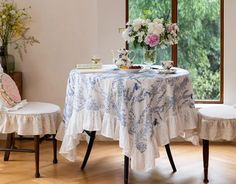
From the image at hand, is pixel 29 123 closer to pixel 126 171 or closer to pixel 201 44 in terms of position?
pixel 126 171

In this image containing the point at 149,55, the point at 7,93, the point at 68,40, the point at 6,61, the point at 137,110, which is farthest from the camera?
the point at 68,40

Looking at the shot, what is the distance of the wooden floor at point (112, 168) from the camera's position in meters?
3.64

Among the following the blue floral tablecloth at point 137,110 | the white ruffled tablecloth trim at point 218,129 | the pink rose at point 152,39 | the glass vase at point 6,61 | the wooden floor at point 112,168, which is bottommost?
the wooden floor at point 112,168

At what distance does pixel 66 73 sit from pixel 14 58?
55 centimetres

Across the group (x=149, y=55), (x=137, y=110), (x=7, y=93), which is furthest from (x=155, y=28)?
(x=7, y=93)

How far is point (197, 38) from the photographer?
478 cm

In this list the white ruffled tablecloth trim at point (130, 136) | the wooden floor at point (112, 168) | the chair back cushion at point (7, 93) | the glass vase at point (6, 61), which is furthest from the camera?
the glass vase at point (6, 61)

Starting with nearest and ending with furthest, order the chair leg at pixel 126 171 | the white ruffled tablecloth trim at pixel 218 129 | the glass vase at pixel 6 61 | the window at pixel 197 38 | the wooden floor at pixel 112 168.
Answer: the chair leg at pixel 126 171
the white ruffled tablecloth trim at pixel 218 129
the wooden floor at pixel 112 168
the glass vase at pixel 6 61
the window at pixel 197 38

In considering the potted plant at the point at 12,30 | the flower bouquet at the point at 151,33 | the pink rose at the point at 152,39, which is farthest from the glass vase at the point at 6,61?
the pink rose at the point at 152,39

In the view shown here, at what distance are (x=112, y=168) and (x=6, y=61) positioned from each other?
153cm

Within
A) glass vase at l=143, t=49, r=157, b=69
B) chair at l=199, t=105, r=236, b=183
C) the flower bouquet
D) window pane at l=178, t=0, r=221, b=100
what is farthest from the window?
chair at l=199, t=105, r=236, b=183

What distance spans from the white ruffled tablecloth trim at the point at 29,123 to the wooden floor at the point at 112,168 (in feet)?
1.17

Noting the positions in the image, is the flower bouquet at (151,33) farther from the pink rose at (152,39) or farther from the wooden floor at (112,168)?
the wooden floor at (112,168)

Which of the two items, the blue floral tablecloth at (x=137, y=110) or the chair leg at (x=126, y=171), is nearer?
the blue floral tablecloth at (x=137, y=110)
